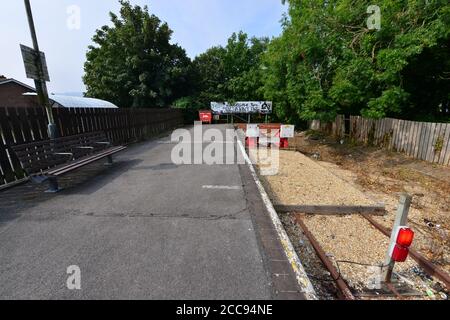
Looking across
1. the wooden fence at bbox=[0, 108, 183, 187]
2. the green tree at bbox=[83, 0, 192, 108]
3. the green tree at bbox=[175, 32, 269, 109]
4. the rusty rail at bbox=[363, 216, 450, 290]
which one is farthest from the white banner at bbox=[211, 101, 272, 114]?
the rusty rail at bbox=[363, 216, 450, 290]

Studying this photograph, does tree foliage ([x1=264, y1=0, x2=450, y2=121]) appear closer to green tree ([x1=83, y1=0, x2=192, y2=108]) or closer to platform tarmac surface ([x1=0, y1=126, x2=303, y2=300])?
platform tarmac surface ([x1=0, y1=126, x2=303, y2=300])

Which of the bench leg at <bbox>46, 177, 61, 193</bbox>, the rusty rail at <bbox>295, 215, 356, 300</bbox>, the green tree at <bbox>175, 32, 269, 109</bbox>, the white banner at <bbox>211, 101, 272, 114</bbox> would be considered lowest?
the rusty rail at <bbox>295, 215, 356, 300</bbox>

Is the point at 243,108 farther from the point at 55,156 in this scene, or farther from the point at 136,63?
the point at 55,156

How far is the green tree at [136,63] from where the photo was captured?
24453 millimetres

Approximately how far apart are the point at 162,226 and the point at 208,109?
87.3ft

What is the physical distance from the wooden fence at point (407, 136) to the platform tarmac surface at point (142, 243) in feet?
24.1

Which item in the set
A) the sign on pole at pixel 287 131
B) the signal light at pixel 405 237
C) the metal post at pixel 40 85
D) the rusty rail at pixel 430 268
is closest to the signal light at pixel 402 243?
the signal light at pixel 405 237

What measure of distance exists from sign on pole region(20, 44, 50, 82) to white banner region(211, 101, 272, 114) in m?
21.7

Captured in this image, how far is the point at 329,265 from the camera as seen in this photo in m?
3.11

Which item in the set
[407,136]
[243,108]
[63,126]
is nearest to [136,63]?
[243,108]

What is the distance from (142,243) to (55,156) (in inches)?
154

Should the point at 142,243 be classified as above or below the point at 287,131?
below

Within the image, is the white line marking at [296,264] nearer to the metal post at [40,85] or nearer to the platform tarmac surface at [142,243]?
the platform tarmac surface at [142,243]

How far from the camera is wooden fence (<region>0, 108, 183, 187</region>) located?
16.3 feet
